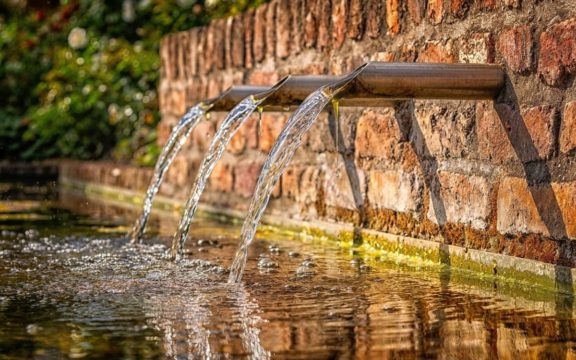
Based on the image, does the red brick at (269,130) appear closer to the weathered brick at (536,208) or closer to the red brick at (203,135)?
the red brick at (203,135)

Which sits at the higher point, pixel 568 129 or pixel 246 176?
pixel 568 129

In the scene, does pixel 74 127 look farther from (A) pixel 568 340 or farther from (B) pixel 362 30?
(A) pixel 568 340

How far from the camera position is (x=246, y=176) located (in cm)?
656

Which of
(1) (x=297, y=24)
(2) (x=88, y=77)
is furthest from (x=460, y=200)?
(2) (x=88, y=77)

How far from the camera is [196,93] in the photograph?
7.68 m

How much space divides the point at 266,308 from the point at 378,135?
1.78 m

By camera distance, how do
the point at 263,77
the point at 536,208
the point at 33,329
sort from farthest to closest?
1. the point at 263,77
2. the point at 536,208
3. the point at 33,329

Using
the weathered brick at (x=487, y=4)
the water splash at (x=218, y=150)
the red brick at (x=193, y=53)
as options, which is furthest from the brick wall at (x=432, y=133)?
the red brick at (x=193, y=53)

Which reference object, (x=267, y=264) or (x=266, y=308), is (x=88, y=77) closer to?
(x=267, y=264)

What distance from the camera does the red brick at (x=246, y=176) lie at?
642 cm

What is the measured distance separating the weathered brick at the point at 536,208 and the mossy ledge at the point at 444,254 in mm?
98

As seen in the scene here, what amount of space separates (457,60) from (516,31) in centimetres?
46

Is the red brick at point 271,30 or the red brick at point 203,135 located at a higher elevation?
the red brick at point 271,30

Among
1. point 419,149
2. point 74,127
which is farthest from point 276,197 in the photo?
point 74,127
